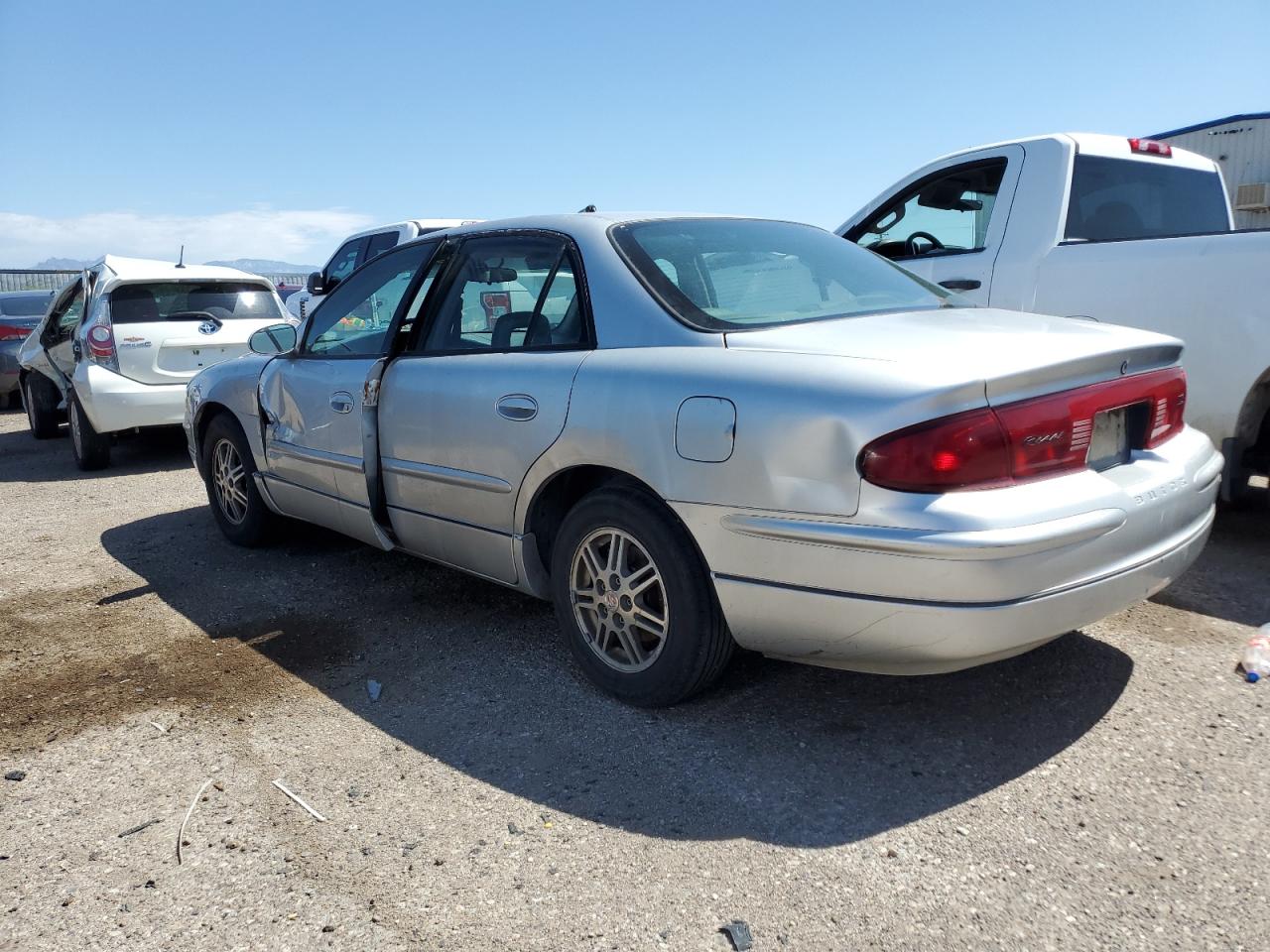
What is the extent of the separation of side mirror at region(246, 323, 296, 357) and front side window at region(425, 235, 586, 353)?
130 cm

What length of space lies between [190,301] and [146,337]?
533 mm

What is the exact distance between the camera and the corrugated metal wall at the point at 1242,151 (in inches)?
504

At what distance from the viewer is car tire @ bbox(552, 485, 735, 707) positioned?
2.95 meters

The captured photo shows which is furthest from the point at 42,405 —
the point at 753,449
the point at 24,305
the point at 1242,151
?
the point at 1242,151

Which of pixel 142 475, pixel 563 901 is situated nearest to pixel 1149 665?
pixel 563 901

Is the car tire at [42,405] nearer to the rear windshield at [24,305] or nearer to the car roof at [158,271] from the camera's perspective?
the car roof at [158,271]

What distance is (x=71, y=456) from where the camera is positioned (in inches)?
368

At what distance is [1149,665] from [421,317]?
2.97 metres

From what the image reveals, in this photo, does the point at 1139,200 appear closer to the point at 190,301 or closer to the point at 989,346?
the point at 989,346

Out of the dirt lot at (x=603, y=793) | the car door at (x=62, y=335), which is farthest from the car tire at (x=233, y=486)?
the car door at (x=62, y=335)

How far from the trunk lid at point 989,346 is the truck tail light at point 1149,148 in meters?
2.89

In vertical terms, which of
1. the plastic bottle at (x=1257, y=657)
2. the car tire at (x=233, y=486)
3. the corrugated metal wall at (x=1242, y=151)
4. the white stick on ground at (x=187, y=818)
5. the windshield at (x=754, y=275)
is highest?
the corrugated metal wall at (x=1242, y=151)

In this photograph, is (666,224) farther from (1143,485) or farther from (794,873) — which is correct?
(794,873)

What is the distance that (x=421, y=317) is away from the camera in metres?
4.03
